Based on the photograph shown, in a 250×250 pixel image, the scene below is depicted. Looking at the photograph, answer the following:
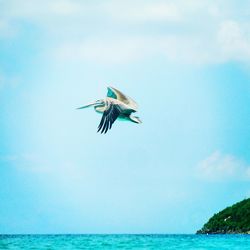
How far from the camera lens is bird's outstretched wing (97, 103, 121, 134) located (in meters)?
12.3

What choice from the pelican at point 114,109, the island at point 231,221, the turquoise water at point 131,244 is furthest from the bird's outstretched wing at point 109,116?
the island at point 231,221

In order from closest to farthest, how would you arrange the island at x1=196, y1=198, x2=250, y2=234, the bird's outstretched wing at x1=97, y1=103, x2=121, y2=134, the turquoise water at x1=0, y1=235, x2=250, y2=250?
the bird's outstretched wing at x1=97, y1=103, x2=121, y2=134 → the turquoise water at x1=0, y1=235, x2=250, y2=250 → the island at x1=196, y1=198, x2=250, y2=234

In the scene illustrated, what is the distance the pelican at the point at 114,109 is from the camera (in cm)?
1245

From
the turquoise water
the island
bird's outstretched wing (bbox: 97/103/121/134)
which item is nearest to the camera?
bird's outstretched wing (bbox: 97/103/121/134)

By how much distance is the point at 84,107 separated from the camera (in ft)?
43.4

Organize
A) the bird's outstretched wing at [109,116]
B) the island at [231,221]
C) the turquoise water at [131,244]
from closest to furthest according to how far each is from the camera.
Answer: the bird's outstretched wing at [109,116]
the turquoise water at [131,244]
the island at [231,221]

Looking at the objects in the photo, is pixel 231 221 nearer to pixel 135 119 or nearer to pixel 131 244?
pixel 131 244

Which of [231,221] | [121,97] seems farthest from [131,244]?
[231,221]

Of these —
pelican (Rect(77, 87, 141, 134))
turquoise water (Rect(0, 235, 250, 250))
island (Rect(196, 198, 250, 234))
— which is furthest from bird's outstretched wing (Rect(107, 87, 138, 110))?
island (Rect(196, 198, 250, 234))

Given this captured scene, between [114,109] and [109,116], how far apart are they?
0.22 metres

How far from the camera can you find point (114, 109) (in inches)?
500

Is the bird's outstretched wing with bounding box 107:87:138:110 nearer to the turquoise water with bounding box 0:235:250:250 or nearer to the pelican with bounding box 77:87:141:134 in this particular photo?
the pelican with bounding box 77:87:141:134

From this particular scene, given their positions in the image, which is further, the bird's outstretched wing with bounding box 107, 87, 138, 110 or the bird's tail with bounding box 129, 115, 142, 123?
the bird's outstretched wing with bounding box 107, 87, 138, 110

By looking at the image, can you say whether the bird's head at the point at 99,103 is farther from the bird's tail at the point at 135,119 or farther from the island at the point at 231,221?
the island at the point at 231,221
